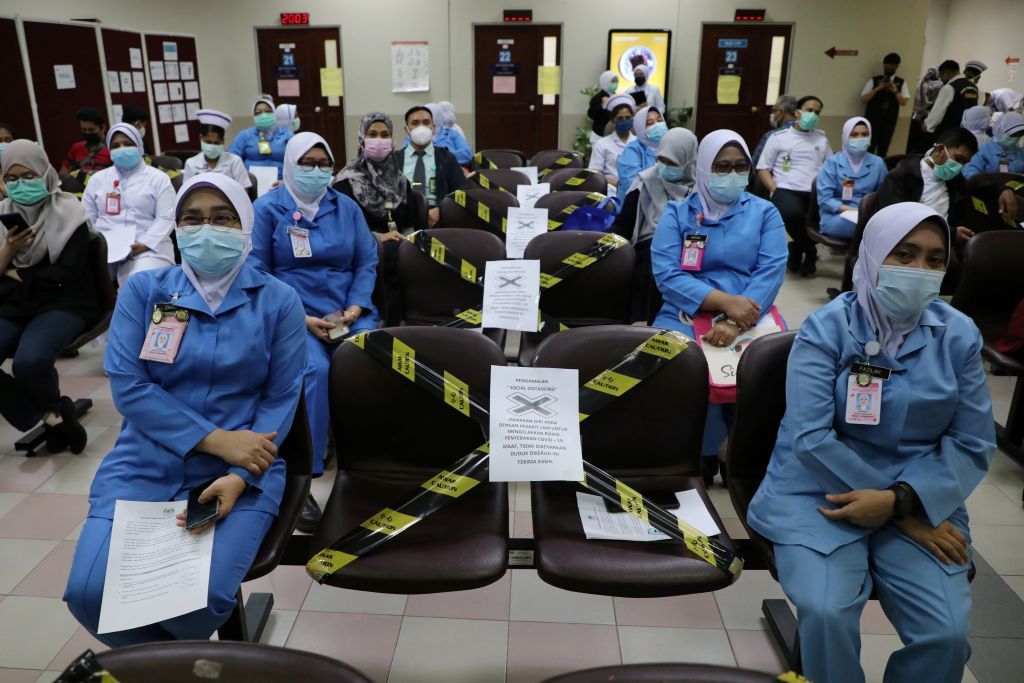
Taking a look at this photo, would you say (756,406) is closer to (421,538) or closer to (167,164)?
(421,538)

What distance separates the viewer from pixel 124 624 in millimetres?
1495

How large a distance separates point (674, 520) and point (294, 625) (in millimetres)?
1263

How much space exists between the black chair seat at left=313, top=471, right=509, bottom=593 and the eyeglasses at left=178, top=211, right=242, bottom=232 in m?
0.81

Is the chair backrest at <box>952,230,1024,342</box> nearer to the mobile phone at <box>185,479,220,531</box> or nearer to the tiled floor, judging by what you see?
the tiled floor

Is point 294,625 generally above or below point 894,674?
below

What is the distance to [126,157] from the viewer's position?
4312mm

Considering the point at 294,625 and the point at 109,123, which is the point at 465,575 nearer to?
the point at 294,625

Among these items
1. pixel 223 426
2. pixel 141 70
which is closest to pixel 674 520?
pixel 223 426

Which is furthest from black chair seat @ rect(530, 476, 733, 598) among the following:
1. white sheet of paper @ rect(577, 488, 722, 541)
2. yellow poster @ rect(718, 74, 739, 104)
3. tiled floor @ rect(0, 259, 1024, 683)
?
yellow poster @ rect(718, 74, 739, 104)

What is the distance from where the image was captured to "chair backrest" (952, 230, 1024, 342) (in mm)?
3137

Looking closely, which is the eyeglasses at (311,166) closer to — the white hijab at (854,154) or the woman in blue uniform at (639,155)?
the woman in blue uniform at (639,155)

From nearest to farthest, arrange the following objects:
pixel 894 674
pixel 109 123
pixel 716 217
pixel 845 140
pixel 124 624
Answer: pixel 124 624, pixel 894 674, pixel 716 217, pixel 845 140, pixel 109 123

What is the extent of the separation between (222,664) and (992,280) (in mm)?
3452

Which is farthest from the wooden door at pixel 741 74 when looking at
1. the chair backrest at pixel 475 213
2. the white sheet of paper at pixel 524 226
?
the white sheet of paper at pixel 524 226
